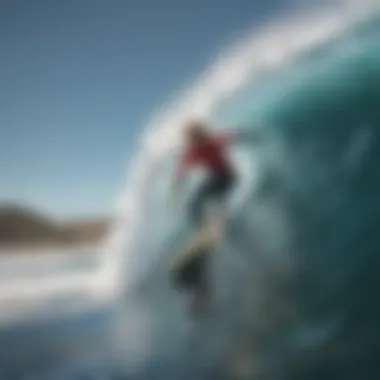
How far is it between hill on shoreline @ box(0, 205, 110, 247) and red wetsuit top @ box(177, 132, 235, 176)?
0.20m

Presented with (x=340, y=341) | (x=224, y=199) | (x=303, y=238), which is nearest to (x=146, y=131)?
(x=224, y=199)

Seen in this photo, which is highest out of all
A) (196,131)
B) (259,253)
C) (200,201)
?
(196,131)

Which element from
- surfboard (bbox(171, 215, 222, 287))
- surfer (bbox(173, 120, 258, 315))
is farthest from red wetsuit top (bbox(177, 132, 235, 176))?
surfboard (bbox(171, 215, 222, 287))

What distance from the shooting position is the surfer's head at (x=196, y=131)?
1.37 m

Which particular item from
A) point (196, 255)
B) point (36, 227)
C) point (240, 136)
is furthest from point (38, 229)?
point (240, 136)

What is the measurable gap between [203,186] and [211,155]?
2.4 inches

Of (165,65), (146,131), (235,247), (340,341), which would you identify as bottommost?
(340,341)

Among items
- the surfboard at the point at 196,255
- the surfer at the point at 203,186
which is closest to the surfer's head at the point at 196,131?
the surfer at the point at 203,186

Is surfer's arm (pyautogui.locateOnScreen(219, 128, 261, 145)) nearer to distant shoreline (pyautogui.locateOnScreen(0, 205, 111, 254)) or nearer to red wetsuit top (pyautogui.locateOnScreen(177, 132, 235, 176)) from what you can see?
red wetsuit top (pyautogui.locateOnScreen(177, 132, 235, 176))

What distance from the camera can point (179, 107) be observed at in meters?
1.40

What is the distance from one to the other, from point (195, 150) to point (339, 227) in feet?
1.02

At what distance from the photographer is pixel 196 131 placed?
138 cm

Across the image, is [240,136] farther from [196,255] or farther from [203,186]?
[196,255]

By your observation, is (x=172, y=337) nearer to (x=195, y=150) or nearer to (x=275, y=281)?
(x=275, y=281)
